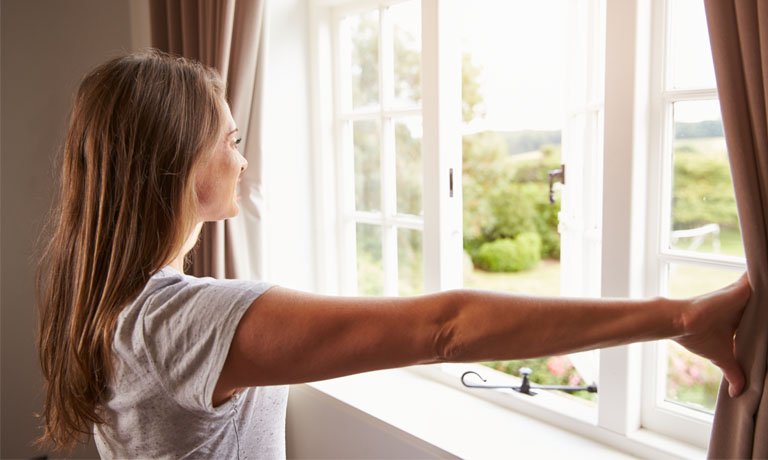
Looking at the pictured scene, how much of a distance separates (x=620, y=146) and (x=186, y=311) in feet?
3.37

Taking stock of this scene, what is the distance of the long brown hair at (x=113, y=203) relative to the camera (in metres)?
0.98

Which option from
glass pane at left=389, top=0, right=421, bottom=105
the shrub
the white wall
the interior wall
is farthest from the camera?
the shrub

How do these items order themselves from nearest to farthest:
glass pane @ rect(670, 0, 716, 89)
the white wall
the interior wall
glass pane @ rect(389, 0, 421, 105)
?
glass pane @ rect(670, 0, 716, 89) < glass pane @ rect(389, 0, 421, 105) < the white wall < the interior wall

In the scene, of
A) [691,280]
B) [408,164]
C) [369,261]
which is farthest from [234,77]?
[691,280]

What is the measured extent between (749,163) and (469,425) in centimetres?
106

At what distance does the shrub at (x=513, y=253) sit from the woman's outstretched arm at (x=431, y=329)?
5759 mm

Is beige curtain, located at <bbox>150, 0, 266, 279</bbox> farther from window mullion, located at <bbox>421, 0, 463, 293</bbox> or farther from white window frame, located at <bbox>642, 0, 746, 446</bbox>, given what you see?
white window frame, located at <bbox>642, 0, 746, 446</bbox>

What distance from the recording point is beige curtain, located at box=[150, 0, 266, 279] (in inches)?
73.6

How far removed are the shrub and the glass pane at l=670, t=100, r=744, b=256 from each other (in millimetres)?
5195

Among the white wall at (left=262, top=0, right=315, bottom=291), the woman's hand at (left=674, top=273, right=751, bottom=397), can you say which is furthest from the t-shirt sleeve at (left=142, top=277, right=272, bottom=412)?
the white wall at (left=262, top=0, right=315, bottom=291)

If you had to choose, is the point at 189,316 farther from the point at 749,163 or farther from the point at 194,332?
the point at 749,163

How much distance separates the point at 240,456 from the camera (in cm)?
109

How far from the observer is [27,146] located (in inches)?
117

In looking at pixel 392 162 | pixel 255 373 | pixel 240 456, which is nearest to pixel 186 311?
pixel 255 373
